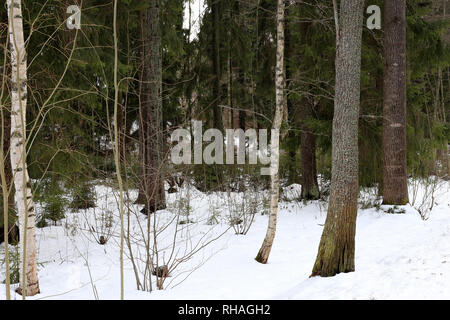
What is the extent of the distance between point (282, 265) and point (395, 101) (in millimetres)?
4414

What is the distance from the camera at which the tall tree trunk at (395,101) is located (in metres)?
7.29

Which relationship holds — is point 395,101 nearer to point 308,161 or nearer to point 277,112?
point 308,161

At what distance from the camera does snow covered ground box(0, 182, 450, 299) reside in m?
3.85

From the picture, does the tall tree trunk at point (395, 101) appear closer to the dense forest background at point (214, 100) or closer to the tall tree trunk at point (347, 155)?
the dense forest background at point (214, 100)

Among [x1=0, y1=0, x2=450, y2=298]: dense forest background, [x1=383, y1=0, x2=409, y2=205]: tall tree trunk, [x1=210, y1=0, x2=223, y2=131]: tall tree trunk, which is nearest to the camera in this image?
[x1=0, y1=0, x2=450, y2=298]: dense forest background

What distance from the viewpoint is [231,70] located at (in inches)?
577

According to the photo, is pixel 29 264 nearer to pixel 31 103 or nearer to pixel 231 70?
pixel 31 103

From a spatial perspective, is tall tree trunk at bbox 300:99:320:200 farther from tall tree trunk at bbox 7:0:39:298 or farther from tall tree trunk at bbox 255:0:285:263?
tall tree trunk at bbox 7:0:39:298

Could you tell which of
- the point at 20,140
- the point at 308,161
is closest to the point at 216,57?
the point at 308,161

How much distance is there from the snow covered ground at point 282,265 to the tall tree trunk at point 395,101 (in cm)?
60

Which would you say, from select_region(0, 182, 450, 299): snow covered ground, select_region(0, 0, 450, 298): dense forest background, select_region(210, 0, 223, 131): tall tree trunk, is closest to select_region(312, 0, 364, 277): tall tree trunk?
select_region(0, 182, 450, 299): snow covered ground

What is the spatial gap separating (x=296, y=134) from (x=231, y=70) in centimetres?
567

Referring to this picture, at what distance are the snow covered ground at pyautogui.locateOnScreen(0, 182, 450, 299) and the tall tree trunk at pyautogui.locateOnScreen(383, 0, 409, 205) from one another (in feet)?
1.96

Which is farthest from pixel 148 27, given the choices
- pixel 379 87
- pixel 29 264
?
pixel 29 264
